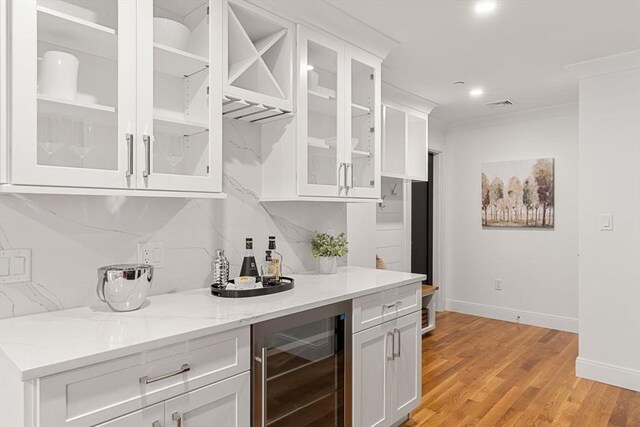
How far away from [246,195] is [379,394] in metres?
1.32

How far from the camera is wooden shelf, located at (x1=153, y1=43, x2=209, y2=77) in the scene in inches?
65.7

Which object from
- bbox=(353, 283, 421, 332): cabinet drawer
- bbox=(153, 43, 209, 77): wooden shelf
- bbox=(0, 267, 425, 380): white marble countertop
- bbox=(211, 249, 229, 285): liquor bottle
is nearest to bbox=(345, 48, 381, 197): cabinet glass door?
bbox=(353, 283, 421, 332): cabinet drawer

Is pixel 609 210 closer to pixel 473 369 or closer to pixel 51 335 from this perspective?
pixel 473 369

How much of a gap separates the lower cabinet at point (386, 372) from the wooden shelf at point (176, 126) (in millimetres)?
1253

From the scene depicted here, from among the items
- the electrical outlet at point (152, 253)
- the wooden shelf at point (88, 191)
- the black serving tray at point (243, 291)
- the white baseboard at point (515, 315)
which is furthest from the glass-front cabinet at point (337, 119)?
the white baseboard at point (515, 315)

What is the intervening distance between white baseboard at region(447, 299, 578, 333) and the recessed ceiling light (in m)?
3.60

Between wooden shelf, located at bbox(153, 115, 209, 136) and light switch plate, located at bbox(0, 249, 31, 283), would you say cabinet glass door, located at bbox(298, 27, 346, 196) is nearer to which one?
wooden shelf, located at bbox(153, 115, 209, 136)

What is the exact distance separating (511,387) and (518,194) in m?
2.46

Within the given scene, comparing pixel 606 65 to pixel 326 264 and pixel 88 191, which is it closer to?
pixel 326 264

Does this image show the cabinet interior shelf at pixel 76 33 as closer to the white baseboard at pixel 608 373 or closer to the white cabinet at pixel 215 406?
the white cabinet at pixel 215 406

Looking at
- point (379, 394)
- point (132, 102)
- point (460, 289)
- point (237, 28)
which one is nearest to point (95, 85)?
point (132, 102)

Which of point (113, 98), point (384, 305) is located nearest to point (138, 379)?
point (113, 98)

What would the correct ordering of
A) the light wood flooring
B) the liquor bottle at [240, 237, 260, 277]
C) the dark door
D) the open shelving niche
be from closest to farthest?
1. the open shelving niche
2. the liquor bottle at [240, 237, 260, 277]
3. the light wood flooring
4. the dark door

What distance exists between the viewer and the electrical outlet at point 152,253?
6.13 feet
